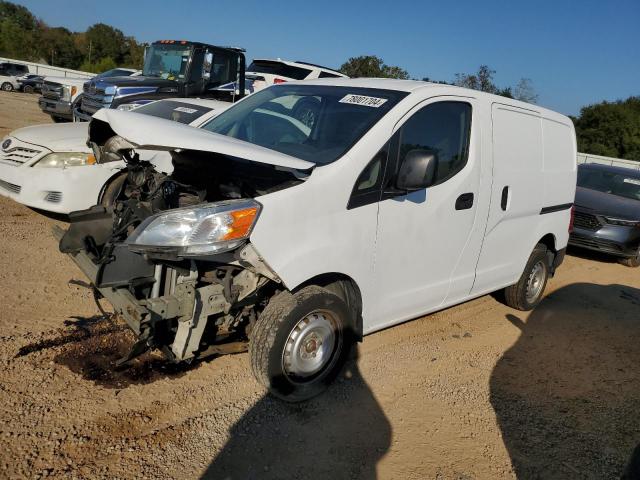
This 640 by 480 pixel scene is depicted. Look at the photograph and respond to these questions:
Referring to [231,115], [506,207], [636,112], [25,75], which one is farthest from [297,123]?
[636,112]

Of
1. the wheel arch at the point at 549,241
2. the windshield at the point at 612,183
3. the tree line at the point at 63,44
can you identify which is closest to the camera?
the wheel arch at the point at 549,241

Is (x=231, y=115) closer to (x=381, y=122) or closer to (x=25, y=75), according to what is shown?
(x=381, y=122)

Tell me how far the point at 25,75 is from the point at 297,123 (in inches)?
1306

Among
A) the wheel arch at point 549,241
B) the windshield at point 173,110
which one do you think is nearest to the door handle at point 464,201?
the wheel arch at point 549,241

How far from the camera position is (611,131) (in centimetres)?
4169

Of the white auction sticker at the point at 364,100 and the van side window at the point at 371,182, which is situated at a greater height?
the white auction sticker at the point at 364,100

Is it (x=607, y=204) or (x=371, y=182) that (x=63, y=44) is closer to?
(x=607, y=204)

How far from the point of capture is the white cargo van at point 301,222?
284 cm

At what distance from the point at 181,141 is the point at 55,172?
3.29m

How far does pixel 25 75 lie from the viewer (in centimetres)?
3050

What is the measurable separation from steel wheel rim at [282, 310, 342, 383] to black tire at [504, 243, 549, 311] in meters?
2.73

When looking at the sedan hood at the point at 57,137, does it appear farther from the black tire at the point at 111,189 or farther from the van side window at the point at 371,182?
the van side window at the point at 371,182

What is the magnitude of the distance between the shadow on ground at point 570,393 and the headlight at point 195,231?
217cm

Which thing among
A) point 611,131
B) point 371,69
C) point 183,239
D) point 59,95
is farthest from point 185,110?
point 611,131
